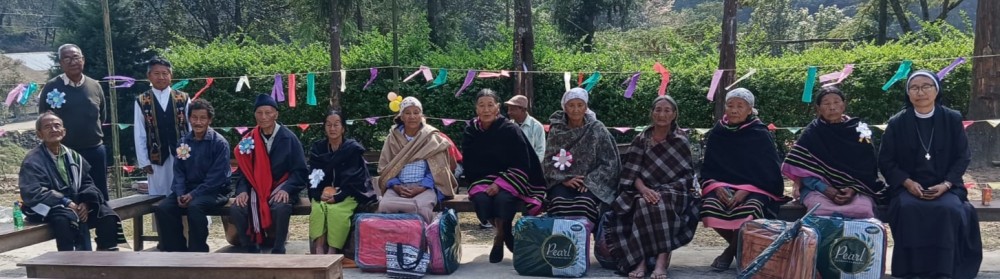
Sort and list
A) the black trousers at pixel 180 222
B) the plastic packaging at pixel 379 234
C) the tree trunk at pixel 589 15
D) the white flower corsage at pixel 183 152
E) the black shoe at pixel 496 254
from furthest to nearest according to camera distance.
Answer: the tree trunk at pixel 589 15 → the white flower corsage at pixel 183 152 → the black trousers at pixel 180 222 → the black shoe at pixel 496 254 → the plastic packaging at pixel 379 234

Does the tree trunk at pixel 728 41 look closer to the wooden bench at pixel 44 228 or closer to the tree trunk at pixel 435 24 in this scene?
the wooden bench at pixel 44 228

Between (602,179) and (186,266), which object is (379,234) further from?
(602,179)

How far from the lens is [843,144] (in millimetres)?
5355

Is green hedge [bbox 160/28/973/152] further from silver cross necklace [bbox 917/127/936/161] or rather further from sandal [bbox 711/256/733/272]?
sandal [bbox 711/256/733/272]

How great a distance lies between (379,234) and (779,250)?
8.14ft

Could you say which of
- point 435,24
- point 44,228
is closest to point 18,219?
point 44,228

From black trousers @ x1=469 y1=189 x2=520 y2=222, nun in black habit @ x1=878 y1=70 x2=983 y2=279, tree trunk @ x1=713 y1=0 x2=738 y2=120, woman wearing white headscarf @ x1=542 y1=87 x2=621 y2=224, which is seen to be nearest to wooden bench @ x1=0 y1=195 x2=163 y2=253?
black trousers @ x1=469 y1=189 x2=520 y2=222

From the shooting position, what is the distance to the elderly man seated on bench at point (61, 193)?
5.60 metres

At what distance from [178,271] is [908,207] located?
4195mm

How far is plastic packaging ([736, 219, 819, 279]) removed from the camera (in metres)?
4.61

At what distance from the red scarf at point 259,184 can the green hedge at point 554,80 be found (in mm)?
4816

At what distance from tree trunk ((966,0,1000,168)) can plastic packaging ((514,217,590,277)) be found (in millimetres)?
6583

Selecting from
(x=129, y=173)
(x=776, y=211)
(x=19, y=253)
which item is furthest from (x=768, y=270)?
(x=129, y=173)

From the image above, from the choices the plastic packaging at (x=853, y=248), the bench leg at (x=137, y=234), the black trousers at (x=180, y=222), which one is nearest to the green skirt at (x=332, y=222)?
the black trousers at (x=180, y=222)
